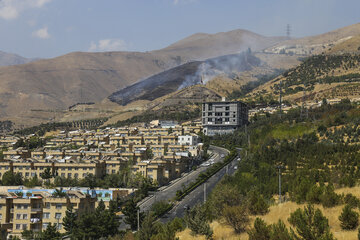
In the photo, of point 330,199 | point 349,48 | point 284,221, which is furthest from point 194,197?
point 349,48

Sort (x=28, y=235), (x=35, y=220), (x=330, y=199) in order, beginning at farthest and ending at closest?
(x=35, y=220) → (x=28, y=235) → (x=330, y=199)

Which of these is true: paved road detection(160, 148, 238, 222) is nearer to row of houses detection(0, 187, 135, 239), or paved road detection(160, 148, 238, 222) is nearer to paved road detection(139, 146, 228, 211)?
paved road detection(139, 146, 228, 211)

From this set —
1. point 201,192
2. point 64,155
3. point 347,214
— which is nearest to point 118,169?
point 64,155

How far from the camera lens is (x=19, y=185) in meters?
72.1

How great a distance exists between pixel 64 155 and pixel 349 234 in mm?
69580

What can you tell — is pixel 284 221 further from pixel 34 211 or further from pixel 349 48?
pixel 349 48

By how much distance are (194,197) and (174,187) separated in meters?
9.62

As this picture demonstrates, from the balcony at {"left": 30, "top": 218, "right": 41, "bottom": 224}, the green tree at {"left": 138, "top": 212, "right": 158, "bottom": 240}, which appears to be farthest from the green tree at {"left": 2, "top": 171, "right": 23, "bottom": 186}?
the green tree at {"left": 138, "top": 212, "right": 158, "bottom": 240}

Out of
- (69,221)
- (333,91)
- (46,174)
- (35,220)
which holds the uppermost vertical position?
(333,91)

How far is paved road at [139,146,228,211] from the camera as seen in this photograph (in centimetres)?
5914

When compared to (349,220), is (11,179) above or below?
below

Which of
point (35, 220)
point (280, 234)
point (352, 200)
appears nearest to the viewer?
point (280, 234)

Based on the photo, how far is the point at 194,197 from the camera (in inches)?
2299

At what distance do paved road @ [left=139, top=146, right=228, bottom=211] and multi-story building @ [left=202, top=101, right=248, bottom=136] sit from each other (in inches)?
927
